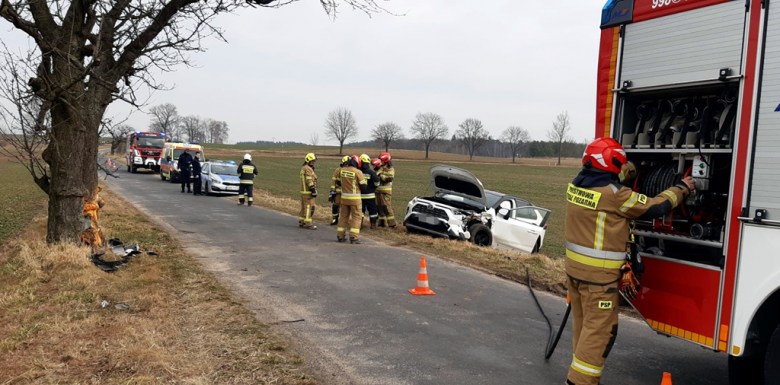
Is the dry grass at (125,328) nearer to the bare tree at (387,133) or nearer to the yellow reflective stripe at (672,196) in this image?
the yellow reflective stripe at (672,196)

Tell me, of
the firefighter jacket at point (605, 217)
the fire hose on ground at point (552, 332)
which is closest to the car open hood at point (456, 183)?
the fire hose on ground at point (552, 332)

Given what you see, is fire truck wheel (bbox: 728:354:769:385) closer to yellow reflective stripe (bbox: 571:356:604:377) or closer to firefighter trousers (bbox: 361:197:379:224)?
yellow reflective stripe (bbox: 571:356:604:377)

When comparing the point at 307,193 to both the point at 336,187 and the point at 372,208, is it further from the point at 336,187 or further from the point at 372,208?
the point at 372,208

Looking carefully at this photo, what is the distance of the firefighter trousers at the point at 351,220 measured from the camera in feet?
35.2

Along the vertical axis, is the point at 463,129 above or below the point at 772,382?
above

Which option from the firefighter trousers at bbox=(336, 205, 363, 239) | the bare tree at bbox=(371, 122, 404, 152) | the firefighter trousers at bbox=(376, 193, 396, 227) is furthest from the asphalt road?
the bare tree at bbox=(371, 122, 404, 152)

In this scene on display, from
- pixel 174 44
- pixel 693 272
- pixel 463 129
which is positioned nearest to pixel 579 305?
pixel 693 272

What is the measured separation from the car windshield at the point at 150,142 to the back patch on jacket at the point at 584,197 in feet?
117

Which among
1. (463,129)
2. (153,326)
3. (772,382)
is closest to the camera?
(772,382)

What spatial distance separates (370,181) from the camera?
13000mm

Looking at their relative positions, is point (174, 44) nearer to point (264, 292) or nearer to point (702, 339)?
point (264, 292)

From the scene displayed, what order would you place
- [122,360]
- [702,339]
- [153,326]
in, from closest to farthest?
[702,339]
[122,360]
[153,326]

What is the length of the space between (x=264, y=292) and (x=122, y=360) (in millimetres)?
2600

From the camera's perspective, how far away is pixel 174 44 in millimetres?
8219
